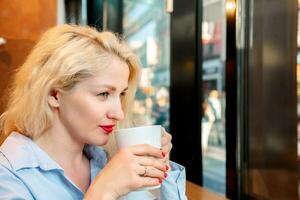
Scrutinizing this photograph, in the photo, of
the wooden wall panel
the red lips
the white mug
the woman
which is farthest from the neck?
the wooden wall panel

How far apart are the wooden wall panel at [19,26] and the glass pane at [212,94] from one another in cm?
A: 99

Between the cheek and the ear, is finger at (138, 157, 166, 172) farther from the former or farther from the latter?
the ear

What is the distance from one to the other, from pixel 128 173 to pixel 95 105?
0.64 feet

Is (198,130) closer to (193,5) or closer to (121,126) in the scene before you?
(193,5)

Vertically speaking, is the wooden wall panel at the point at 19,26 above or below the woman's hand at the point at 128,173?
above

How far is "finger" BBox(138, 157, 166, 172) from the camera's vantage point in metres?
0.74

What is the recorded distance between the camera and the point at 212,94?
2.00 meters

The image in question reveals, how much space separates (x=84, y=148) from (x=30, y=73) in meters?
0.26

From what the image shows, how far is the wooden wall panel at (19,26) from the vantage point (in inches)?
87.2

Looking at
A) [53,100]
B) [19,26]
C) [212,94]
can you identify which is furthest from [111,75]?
[19,26]

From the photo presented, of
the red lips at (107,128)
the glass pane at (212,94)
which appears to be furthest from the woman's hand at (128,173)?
the glass pane at (212,94)

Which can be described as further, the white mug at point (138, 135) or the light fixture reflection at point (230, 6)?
the light fixture reflection at point (230, 6)

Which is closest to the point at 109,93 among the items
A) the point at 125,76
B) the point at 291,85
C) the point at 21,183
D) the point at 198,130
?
the point at 125,76

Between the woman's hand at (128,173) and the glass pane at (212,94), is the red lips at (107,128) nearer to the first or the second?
the woman's hand at (128,173)
